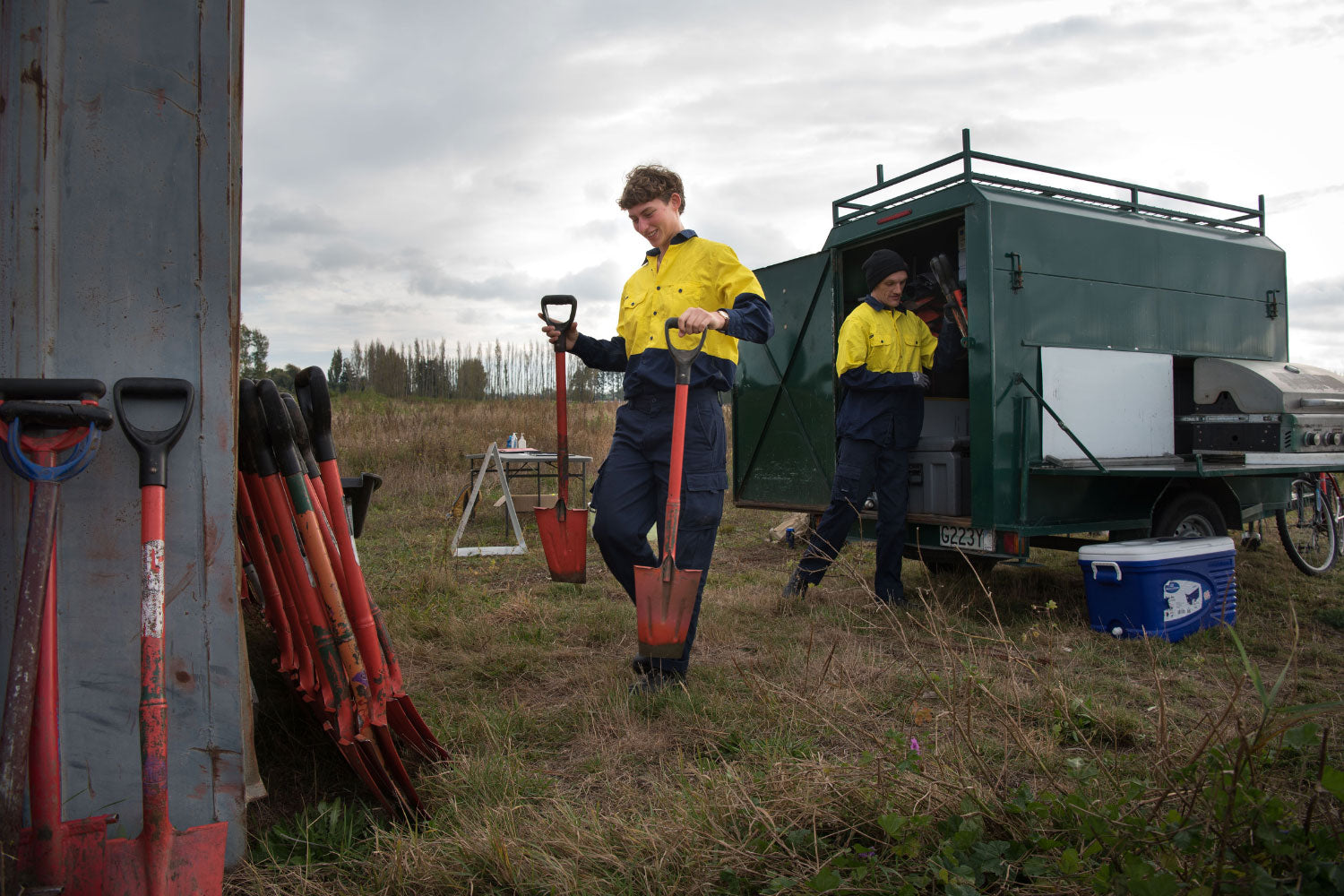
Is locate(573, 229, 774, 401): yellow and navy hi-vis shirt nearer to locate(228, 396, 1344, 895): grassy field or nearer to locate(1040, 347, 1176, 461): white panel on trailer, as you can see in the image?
locate(228, 396, 1344, 895): grassy field

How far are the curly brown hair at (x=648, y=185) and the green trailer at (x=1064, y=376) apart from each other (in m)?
2.02

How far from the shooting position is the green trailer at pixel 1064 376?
466cm

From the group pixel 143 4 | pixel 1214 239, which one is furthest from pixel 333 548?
pixel 1214 239

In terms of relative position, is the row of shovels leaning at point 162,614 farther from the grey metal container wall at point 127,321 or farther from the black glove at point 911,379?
the black glove at point 911,379

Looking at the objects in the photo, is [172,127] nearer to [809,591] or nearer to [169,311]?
[169,311]

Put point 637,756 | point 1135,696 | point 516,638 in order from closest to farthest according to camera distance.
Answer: point 637,756
point 1135,696
point 516,638

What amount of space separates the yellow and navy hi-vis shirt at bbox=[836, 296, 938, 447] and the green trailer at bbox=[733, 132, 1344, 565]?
0.39 m

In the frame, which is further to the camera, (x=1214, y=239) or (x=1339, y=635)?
(x=1214, y=239)

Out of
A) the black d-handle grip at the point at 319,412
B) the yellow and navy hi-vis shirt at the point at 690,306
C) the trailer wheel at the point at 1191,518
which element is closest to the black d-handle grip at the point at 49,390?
the black d-handle grip at the point at 319,412

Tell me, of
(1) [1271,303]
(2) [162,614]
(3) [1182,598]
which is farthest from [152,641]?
(1) [1271,303]

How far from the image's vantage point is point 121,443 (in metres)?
1.96

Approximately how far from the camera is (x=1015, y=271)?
4660mm

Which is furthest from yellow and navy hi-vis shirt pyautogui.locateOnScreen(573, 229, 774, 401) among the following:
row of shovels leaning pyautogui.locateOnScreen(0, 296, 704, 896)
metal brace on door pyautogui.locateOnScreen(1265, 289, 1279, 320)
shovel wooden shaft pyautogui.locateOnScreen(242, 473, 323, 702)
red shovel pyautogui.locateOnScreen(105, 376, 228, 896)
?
metal brace on door pyautogui.locateOnScreen(1265, 289, 1279, 320)

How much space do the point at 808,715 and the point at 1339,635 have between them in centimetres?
346
